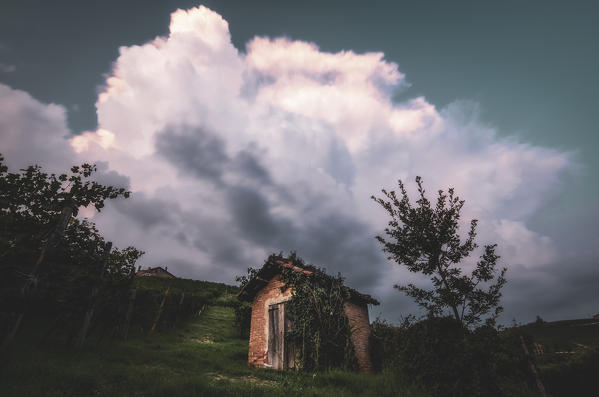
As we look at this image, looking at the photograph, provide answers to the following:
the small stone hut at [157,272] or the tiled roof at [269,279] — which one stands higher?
the small stone hut at [157,272]

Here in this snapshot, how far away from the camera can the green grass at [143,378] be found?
4789 millimetres

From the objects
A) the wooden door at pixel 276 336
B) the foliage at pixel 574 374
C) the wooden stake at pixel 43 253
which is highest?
the wooden stake at pixel 43 253

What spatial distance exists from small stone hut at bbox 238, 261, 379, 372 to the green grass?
1535 mm

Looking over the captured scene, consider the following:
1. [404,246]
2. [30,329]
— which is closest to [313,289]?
[404,246]

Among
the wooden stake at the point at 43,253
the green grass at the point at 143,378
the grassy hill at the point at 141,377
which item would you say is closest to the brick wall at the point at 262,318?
the green grass at the point at 143,378

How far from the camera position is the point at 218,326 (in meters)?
19.4

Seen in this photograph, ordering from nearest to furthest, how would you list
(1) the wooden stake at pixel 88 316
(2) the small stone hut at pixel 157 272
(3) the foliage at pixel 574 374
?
(1) the wooden stake at pixel 88 316 < (3) the foliage at pixel 574 374 < (2) the small stone hut at pixel 157 272

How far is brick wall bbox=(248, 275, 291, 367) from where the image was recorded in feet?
37.4

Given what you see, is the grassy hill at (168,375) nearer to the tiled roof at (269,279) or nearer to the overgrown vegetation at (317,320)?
the overgrown vegetation at (317,320)

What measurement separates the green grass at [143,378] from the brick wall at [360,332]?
3.27m

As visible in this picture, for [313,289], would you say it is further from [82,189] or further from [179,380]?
[82,189]

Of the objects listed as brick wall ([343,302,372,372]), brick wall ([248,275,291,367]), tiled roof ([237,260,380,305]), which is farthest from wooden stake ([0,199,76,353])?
brick wall ([343,302,372,372])

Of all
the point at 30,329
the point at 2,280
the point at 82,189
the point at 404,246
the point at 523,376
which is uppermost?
the point at 82,189

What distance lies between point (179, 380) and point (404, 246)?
24.9 ft
